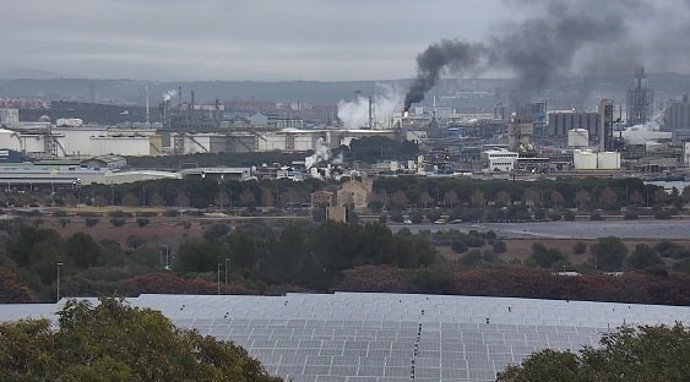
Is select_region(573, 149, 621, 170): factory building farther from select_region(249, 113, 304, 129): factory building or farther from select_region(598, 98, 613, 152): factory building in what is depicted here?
select_region(249, 113, 304, 129): factory building

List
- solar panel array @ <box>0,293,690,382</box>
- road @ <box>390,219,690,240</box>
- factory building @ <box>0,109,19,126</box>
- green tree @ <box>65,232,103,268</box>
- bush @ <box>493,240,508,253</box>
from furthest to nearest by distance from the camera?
factory building @ <box>0,109,19,126</box>, road @ <box>390,219,690,240</box>, bush @ <box>493,240,508,253</box>, green tree @ <box>65,232,103,268</box>, solar panel array @ <box>0,293,690,382</box>

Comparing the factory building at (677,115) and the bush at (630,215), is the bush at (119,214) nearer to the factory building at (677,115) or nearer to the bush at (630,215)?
the bush at (630,215)

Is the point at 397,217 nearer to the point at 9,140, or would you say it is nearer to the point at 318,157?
the point at 318,157

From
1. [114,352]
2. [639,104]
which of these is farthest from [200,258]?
[639,104]

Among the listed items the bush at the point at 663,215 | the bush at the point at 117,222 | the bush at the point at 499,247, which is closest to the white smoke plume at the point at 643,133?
the bush at the point at 663,215

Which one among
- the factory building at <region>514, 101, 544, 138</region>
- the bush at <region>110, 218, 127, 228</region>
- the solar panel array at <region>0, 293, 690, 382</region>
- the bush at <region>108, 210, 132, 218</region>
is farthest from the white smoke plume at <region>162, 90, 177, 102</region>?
the solar panel array at <region>0, 293, 690, 382</region>
